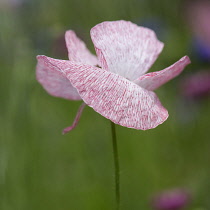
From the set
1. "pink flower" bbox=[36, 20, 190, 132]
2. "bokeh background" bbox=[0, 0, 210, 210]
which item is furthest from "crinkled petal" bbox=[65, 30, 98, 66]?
"bokeh background" bbox=[0, 0, 210, 210]

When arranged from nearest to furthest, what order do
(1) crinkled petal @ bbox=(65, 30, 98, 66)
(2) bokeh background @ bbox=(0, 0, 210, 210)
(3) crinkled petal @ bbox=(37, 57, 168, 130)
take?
(3) crinkled petal @ bbox=(37, 57, 168, 130) < (1) crinkled petal @ bbox=(65, 30, 98, 66) < (2) bokeh background @ bbox=(0, 0, 210, 210)

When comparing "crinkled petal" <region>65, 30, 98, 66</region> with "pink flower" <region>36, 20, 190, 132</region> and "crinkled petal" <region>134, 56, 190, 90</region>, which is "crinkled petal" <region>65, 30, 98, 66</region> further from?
"crinkled petal" <region>134, 56, 190, 90</region>

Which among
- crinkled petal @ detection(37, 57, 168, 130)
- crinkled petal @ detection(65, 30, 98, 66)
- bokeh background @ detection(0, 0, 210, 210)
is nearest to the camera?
crinkled petal @ detection(37, 57, 168, 130)

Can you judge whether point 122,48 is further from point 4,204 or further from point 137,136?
point 137,136

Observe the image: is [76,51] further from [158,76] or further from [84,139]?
[84,139]

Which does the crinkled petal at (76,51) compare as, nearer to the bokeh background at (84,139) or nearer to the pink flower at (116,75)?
the pink flower at (116,75)

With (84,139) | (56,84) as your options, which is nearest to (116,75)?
(56,84)

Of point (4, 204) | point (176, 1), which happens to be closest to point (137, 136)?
point (4, 204)
